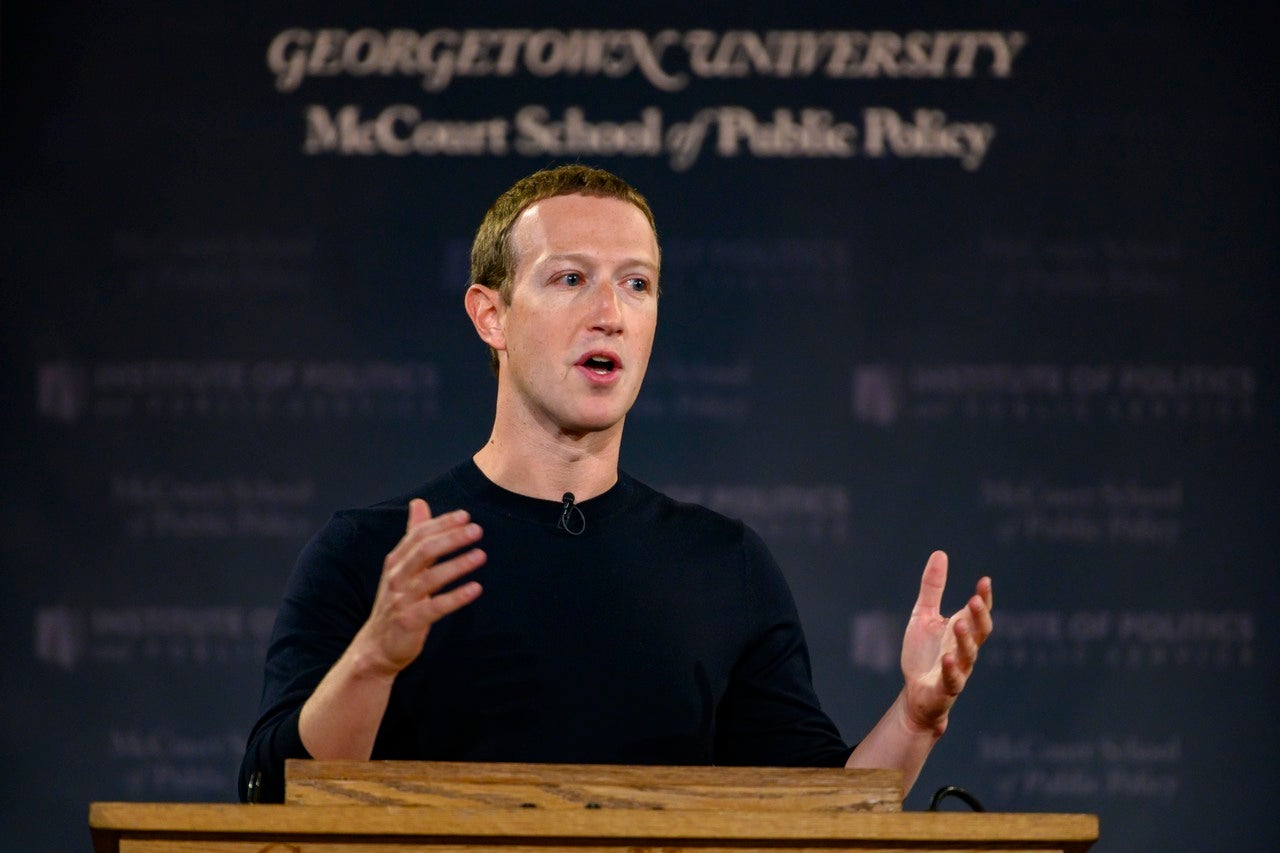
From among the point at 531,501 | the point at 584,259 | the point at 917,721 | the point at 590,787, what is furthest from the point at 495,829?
the point at 584,259

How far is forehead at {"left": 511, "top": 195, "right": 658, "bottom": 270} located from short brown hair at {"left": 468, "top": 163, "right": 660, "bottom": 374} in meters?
0.01

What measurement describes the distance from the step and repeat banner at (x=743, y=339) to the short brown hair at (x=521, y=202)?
1.46 m

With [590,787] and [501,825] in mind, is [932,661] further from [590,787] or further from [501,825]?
[501,825]

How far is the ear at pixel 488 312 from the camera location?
2295mm

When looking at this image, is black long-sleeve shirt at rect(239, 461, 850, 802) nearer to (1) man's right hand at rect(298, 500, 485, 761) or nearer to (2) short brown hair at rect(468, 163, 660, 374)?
(1) man's right hand at rect(298, 500, 485, 761)

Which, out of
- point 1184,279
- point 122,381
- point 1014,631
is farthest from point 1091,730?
point 122,381

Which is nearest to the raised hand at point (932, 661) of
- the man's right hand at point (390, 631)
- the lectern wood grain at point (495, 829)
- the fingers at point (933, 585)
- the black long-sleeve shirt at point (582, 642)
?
the fingers at point (933, 585)

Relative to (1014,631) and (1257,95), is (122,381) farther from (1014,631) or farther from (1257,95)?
(1257,95)

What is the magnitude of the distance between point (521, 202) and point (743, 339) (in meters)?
1.57

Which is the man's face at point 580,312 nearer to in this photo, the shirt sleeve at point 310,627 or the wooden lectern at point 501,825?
the shirt sleeve at point 310,627

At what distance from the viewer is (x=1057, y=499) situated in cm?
375

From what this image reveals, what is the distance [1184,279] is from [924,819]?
2804 mm

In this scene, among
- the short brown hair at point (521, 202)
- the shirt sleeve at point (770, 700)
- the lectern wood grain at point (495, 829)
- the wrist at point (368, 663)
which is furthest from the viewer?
the short brown hair at point (521, 202)

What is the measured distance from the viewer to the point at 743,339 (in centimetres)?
381
